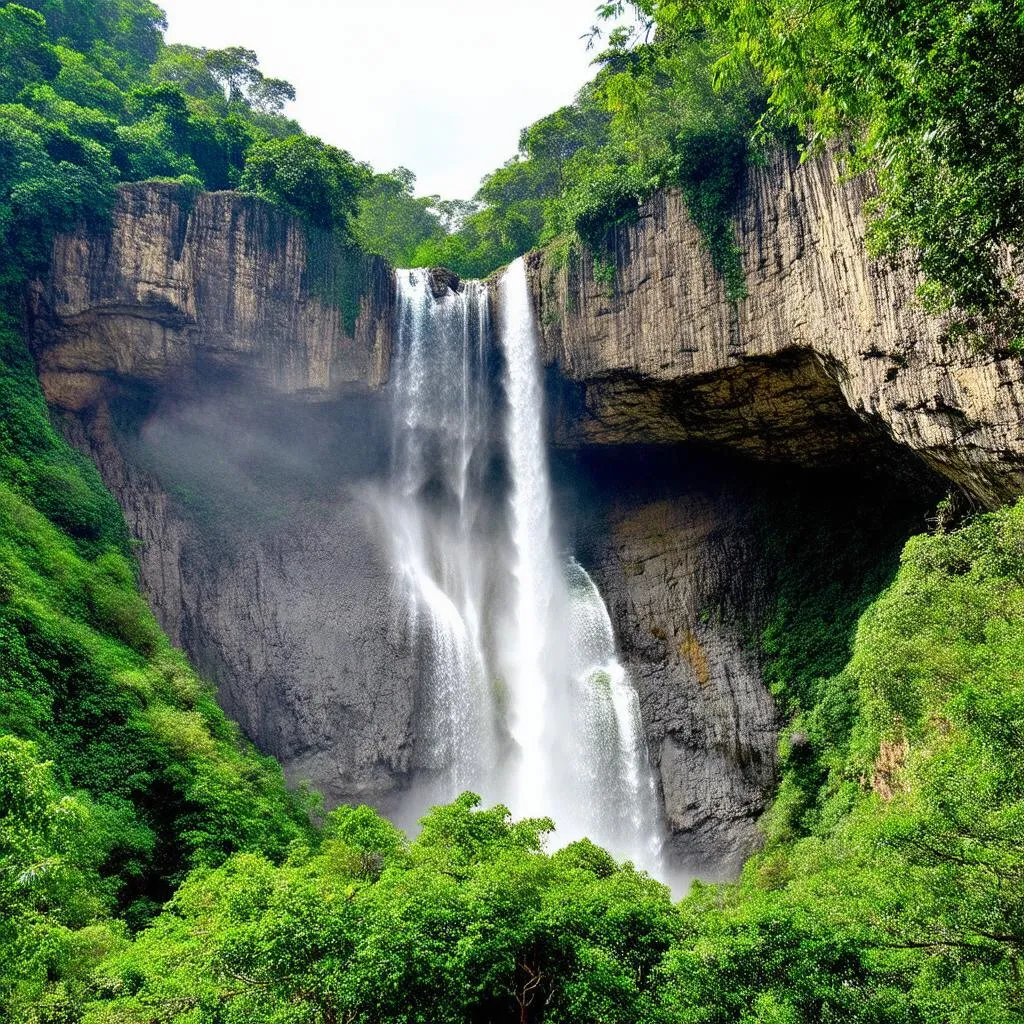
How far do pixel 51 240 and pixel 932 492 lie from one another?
74.7 feet

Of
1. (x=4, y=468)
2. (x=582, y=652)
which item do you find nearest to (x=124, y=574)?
(x=4, y=468)

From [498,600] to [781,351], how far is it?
11.1m

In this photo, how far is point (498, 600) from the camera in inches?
897

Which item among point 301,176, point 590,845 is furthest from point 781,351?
point 301,176

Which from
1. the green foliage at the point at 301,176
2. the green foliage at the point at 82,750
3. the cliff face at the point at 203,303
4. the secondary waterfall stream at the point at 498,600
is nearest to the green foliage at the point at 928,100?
the green foliage at the point at 82,750

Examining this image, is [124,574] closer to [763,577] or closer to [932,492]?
[763,577]

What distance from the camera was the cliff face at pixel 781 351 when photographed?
41.5 feet

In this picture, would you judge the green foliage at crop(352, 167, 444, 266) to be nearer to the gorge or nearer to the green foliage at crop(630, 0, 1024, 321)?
the gorge

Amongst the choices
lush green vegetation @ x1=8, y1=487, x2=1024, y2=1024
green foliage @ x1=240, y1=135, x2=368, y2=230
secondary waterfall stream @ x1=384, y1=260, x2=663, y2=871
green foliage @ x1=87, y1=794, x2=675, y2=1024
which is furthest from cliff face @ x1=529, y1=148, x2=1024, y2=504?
green foliage @ x1=87, y1=794, x2=675, y2=1024

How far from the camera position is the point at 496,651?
21656 millimetres

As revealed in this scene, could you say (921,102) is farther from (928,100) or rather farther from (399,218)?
(399,218)

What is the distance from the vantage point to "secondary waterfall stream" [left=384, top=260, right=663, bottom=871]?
1897 cm

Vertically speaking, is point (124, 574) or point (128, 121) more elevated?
point (128, 121)

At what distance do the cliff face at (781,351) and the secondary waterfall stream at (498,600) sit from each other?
2147 millimetres
